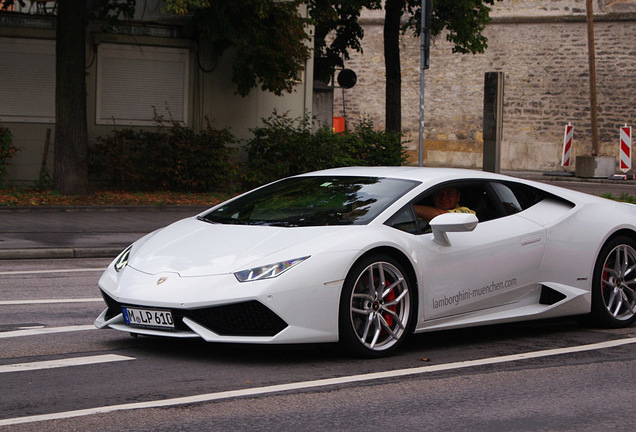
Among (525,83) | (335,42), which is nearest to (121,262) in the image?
(335,42)

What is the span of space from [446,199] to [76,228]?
9.56 metres

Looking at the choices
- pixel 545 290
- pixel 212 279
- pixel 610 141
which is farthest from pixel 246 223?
pixel 610 141

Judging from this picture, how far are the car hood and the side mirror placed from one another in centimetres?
69

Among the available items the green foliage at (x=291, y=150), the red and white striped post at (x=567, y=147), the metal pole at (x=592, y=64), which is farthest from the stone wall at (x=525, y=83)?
the green foliage at (x=291, y=150)

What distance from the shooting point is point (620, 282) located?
828 centimetres

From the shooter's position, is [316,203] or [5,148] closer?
[316,203]

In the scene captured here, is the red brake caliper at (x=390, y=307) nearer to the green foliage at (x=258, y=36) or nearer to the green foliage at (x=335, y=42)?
the green foliage at (x=258, y=36)

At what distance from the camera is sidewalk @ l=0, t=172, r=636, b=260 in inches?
531

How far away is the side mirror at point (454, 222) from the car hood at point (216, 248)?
0.69 metres

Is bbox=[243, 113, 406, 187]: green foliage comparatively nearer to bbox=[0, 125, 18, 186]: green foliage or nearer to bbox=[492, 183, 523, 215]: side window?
bbox=[0, 125, 18, 186]: green foliage

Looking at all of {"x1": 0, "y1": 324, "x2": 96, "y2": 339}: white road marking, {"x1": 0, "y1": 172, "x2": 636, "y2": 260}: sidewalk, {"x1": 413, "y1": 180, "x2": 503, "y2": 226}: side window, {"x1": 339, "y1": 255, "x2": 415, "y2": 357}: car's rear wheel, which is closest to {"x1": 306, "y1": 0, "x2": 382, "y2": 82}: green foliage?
{"x1": 0, "y1": 172, "x2": 636, "y2": 260}: sidewalk

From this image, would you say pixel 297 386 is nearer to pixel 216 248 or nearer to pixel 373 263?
pixel 373 263

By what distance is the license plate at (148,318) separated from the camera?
6422mm

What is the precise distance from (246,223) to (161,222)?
10.2m
